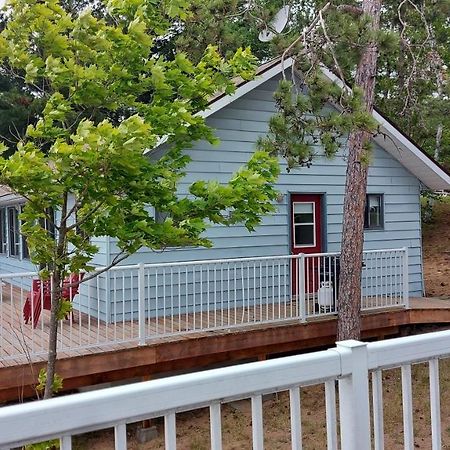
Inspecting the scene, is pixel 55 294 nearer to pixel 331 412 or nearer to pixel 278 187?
pixel 331 412

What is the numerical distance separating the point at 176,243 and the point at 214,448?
2.75 m

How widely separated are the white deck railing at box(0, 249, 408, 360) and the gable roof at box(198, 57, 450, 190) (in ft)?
6.66

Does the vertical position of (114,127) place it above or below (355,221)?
above

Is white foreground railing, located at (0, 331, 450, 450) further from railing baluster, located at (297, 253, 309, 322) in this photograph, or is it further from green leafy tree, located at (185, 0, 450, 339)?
railing baluster, located at (297, 253, 309, 322)

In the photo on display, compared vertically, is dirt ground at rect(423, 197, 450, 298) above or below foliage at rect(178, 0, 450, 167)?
below

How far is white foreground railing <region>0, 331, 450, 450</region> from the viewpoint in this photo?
1199mm

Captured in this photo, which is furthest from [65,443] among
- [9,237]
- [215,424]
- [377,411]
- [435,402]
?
[9,237]

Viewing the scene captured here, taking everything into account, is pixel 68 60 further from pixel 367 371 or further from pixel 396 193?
pixel 396 193

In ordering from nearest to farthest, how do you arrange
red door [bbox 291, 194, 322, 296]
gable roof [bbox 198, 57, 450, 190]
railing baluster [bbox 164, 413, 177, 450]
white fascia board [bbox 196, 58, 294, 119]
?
railing baluster [bbox 164, 413, 177, 450] → white fascia board [bbox 196, 58, 294, 119] → gable roof [bbox 198, 57, 450, 190] → red door [bbox 291, 194, 322, 296]

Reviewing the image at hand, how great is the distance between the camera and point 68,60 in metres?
4.05

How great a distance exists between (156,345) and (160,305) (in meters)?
2.11

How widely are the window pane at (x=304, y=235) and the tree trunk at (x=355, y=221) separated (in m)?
2.41

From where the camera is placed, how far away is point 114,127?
3.81 metres

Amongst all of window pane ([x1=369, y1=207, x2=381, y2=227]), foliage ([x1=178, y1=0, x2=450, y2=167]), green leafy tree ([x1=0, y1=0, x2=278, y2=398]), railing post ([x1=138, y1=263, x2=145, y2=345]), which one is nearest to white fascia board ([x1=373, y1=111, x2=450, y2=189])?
foliage ([x1=178, y1=0, x2=450, y2=167])
